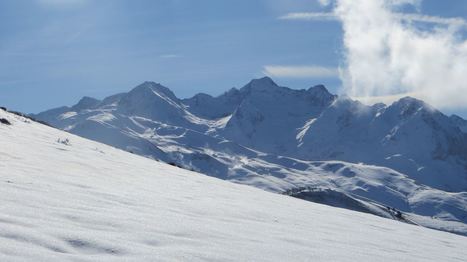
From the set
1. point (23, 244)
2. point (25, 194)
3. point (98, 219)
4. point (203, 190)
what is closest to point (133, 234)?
point (98, 219)

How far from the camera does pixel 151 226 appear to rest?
9602mm

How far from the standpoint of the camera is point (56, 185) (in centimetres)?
1220

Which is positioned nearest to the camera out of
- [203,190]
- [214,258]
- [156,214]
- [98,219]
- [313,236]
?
[214,258]

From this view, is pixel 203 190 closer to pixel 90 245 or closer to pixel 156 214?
pixel 156 214

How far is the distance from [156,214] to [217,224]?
A: 1025 mm

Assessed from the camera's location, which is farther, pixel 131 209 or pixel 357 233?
pixel 357 233

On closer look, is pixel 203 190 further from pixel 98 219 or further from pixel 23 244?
pixel 23 244

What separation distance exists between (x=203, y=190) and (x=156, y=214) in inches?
270

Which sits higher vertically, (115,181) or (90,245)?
(115,181)

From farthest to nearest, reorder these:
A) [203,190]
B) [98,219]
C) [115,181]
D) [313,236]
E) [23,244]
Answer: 1. [203,190]
2. [115,181]
3. [313,236]
4. [98,219]
5. [23,244]

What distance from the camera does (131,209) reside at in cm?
1098

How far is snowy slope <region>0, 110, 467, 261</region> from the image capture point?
306 inches

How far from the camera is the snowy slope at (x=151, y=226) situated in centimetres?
778

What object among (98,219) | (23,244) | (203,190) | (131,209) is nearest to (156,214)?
(131,209)
